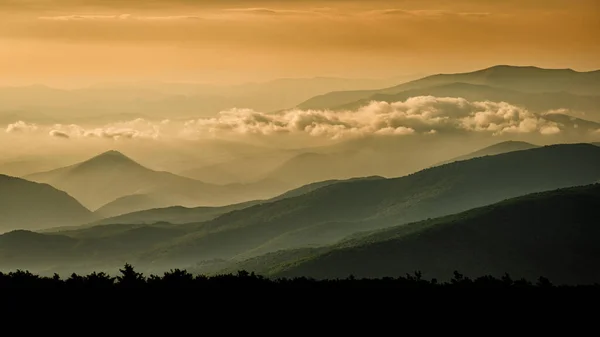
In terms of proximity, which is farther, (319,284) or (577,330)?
(319,284)

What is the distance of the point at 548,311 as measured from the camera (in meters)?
65.9

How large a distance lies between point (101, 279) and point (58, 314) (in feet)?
33.2

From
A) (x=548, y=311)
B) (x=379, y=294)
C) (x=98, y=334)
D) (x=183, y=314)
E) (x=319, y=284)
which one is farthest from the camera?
(x=319, y=284)

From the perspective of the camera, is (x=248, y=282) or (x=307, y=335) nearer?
(x=307, y=335)

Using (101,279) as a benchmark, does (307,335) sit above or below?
below

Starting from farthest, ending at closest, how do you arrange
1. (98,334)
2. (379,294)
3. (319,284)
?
(319,284), (379,294), (98,334)

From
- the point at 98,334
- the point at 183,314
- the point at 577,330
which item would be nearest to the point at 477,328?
the point at 577,330

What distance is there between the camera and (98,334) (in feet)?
188

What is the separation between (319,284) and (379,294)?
5.98 m

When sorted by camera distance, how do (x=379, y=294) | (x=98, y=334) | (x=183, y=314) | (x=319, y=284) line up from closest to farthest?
(x=98, y=334) < (x=183, y=314) < (x=379, y=294) < (x=319, y=284)

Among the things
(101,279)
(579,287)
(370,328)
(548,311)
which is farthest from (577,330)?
(101,279)

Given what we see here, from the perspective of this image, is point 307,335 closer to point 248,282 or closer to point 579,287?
point 248,282

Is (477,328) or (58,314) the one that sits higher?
(58,314)

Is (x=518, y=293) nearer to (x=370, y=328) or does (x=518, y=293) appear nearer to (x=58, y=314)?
(x=370, y=328)
